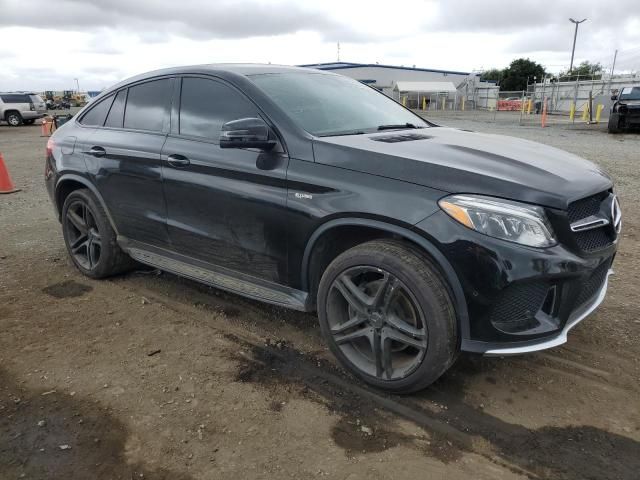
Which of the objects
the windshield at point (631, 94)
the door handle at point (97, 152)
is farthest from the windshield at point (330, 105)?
the windshield at point (631, 94)

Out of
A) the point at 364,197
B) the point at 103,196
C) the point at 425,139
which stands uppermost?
the point at 425,139

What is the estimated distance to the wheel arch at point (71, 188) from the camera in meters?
4.37

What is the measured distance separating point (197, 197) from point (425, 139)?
1.56 m

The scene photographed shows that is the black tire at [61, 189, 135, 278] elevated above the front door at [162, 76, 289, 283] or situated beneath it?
situated beneath

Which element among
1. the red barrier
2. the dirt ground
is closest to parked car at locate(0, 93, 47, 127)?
the dirt ground

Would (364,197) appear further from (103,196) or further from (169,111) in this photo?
(103,196)

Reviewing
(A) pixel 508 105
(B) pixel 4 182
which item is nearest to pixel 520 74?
(A) pixel 508 105

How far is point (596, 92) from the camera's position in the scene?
34.8 metres

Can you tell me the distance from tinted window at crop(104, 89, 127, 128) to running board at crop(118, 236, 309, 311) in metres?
0.95

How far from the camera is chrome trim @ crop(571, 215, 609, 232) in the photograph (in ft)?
8.47

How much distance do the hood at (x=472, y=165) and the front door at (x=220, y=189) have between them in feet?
1.49

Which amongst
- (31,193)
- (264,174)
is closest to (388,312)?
(264,174)

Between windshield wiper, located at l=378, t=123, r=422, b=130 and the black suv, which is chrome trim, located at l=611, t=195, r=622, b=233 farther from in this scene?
windshield wiper, located at l=378, t=123, r=422, b=130

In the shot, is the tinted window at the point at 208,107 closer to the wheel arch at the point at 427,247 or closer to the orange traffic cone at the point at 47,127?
the wheel arch at the point at 427,247
